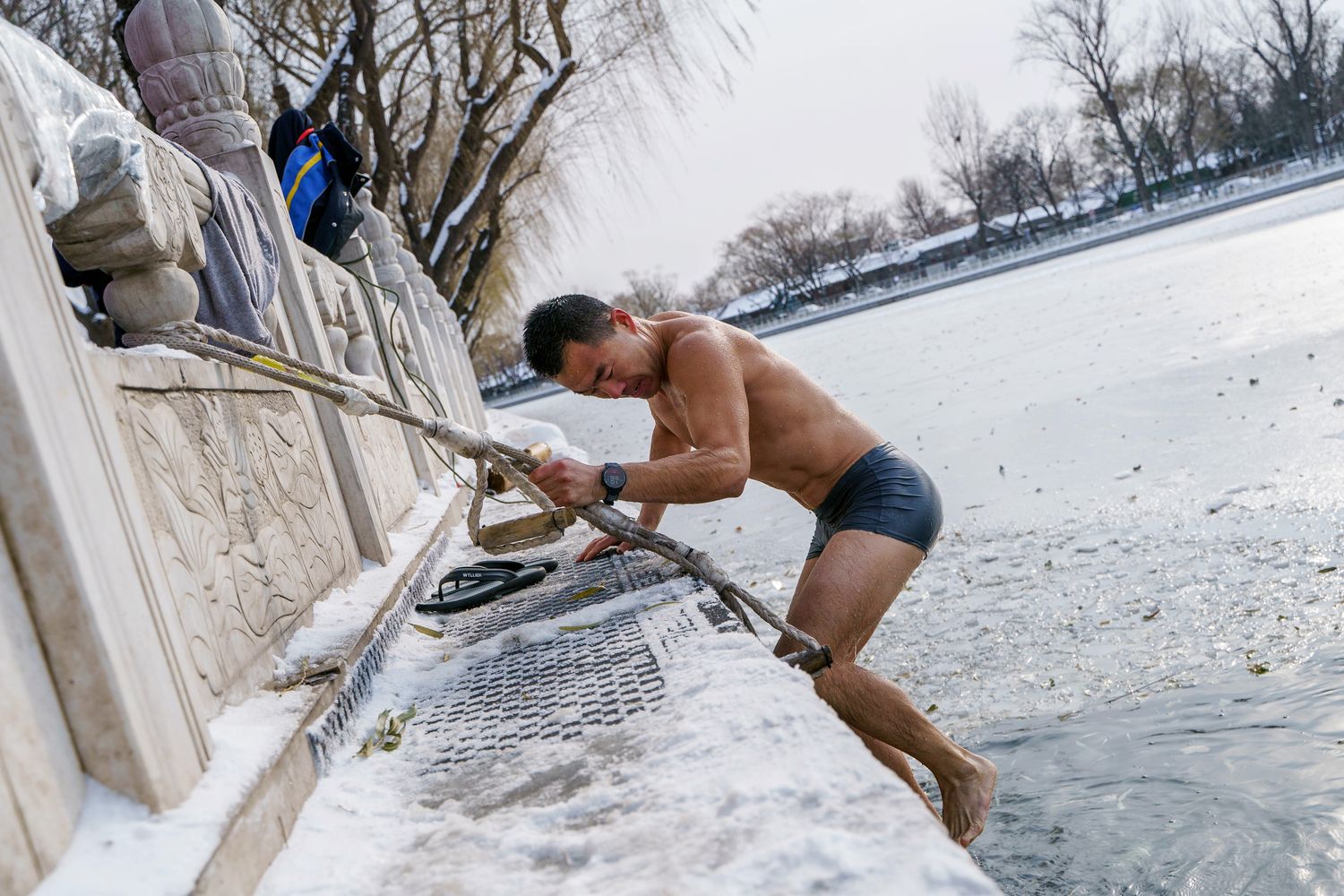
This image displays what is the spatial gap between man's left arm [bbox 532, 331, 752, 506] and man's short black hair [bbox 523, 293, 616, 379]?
287mm

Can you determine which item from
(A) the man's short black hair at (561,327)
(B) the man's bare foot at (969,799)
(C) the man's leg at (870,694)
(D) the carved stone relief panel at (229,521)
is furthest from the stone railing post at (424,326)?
(B) the man's bare foot at (969,799)

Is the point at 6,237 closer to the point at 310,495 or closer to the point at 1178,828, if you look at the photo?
the point at 310,495

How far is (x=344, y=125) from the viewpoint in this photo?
Result: 499 inches

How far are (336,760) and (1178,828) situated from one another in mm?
2295

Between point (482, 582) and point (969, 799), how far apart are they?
7.30 ft

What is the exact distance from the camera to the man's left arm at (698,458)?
332 cm

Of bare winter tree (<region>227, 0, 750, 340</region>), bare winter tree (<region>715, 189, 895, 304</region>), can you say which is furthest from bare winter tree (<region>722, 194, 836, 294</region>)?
bare winter tree (<region>227, 0, 750, 340</region>)

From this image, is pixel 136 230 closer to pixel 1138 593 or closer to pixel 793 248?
pixel 1138 593

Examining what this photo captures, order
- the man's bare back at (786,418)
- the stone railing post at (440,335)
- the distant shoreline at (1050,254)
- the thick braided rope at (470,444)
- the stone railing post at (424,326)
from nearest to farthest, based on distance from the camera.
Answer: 1. the thick braided rope at (470,444)
2. the man's bare back at (786,418)
3. the stone railing post at (424,326)
4. the stone railing post at (440,335)
5. the distant shoreline at (1050,254)

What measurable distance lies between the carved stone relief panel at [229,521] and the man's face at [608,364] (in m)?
0.98

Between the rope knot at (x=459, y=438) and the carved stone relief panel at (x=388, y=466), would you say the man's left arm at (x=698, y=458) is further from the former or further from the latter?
the carved stone relief panel at (x=388, y=466)

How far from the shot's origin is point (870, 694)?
10.2ft

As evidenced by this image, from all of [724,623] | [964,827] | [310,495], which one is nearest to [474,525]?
[310,495]

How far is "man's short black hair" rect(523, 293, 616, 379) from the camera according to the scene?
359 cm
